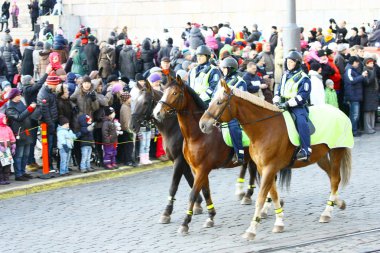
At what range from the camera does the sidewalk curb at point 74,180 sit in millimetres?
17750

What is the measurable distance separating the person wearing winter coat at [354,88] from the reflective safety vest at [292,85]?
28.6ft

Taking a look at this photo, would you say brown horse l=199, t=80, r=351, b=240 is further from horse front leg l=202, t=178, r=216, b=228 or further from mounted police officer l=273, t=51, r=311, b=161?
horse front leg l=202, t=178, r=216, b=228

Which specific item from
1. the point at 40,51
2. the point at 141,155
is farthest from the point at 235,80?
the point at 40,51

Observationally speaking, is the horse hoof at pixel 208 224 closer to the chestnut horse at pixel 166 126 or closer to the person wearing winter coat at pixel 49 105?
the chestnut horse at pixel 166 126

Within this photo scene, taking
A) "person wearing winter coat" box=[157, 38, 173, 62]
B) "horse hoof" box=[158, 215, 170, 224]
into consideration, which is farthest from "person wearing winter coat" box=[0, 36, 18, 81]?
"horse hoof" box=[158, 215, 170, 224]

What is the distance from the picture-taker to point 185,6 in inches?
1578

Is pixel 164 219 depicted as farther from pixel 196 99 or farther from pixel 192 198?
pixel 196 99

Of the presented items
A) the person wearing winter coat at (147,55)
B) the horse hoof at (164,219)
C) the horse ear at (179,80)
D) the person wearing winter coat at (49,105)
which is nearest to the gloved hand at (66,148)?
the person wearing winter coat at (49,105)

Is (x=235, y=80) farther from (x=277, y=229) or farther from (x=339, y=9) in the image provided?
(x=339, y=9)

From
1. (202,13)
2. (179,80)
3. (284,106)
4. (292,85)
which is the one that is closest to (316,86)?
(292,85)

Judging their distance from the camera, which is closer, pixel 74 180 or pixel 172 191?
pixel 172 191

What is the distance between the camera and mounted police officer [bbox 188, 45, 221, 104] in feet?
51.5

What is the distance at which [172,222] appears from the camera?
1506 cm

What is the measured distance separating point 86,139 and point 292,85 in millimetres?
5639
